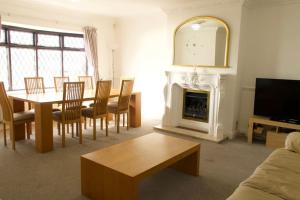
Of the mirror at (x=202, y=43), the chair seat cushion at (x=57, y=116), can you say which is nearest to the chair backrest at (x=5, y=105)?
the chair seat cushion at (x=57, y=116)

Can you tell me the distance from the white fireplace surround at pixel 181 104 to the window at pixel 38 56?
8.21 ft

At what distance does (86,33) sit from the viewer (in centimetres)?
591

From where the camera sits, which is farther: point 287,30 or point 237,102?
point 237,102

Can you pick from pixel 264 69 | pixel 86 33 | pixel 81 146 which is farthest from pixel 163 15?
pixel 81 146

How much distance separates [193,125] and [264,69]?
66.0 inches

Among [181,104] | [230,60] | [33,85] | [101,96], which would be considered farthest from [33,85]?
[230,60]

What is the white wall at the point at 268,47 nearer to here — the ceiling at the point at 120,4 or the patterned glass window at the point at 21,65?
the ceiling at the point at 120,4

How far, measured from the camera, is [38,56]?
546 cm

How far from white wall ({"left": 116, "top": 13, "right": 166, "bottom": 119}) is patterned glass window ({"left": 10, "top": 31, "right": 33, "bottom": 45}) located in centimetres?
219

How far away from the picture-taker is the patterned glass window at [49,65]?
5543 millimetres

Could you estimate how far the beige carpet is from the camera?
250cm

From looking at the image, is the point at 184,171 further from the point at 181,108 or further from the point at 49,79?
the point at 49,79

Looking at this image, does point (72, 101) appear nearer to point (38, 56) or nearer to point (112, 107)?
point (112, 107)

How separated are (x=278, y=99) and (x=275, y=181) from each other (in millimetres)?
2581
